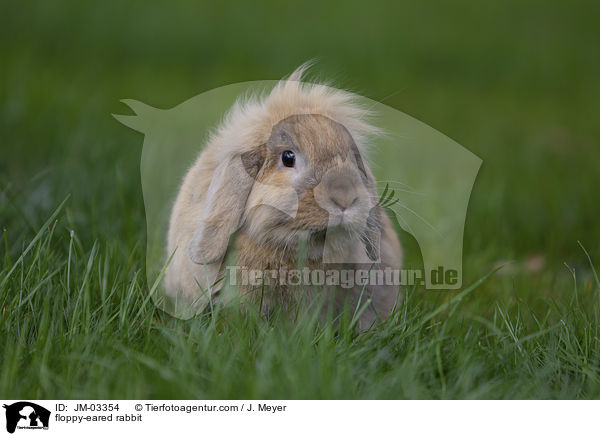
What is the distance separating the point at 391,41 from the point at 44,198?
157 inches

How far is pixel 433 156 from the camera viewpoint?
12.5 feet

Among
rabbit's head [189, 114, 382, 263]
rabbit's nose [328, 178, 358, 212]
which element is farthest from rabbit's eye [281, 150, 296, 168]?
rabbit's nose [328, 178, 358, 212]

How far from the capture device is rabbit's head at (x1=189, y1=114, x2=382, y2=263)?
2.28 meters

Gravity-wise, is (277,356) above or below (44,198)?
below
